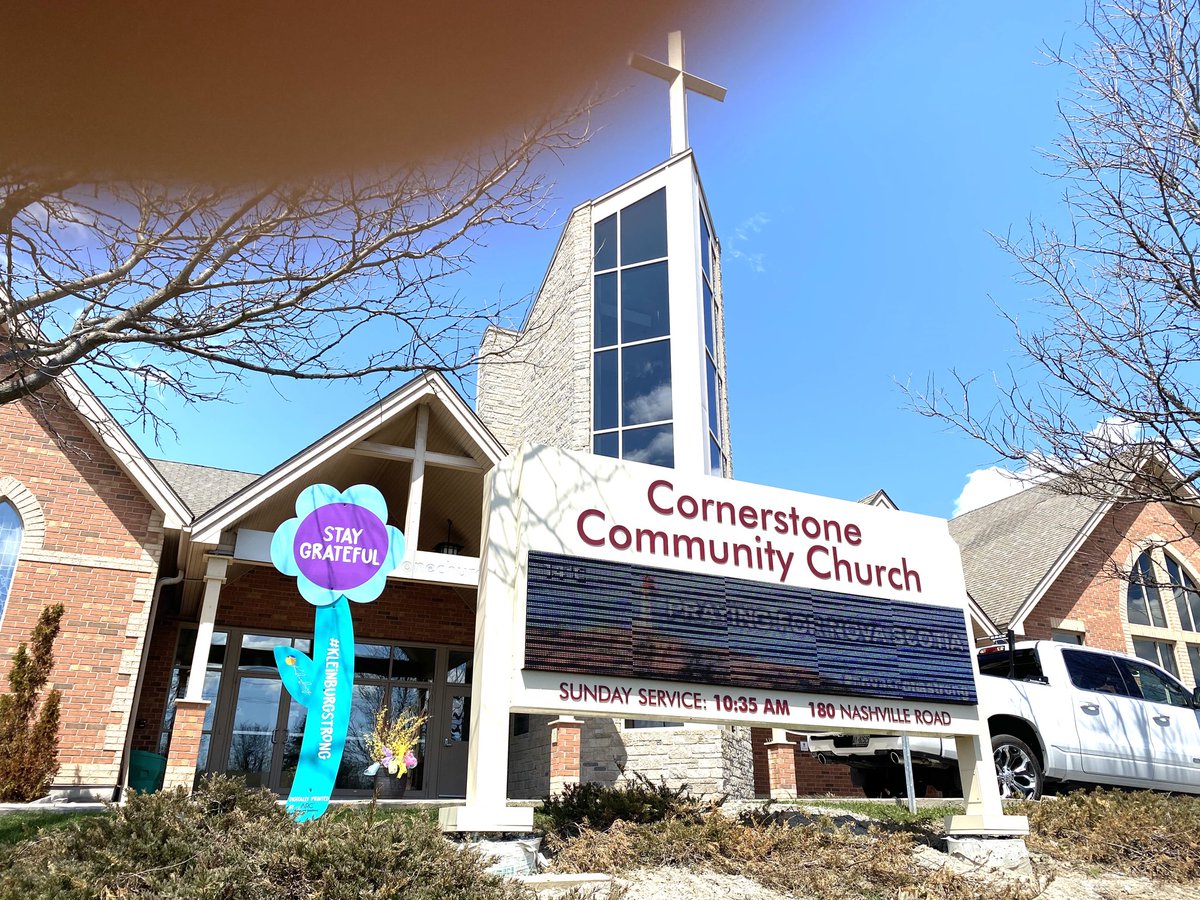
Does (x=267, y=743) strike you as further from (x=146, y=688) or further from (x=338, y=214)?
(x=338, y=214)

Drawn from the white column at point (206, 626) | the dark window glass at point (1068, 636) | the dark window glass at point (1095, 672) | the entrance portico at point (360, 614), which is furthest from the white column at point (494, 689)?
the dark window glass at point (1068, 636)

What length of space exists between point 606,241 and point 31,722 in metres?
13.4

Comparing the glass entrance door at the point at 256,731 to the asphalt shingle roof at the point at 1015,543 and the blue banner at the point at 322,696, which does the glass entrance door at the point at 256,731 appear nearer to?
the blue banner at the point at 322,696

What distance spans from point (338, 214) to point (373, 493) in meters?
8.92

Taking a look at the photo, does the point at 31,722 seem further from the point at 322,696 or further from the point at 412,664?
the point at 412,664

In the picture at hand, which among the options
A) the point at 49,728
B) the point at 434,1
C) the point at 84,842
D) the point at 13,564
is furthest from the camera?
the point at 13,564

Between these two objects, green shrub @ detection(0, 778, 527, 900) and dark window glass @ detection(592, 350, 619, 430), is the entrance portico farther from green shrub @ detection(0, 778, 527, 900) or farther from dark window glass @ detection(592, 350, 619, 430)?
green shrub @ detection(0, 778, 527, 900)

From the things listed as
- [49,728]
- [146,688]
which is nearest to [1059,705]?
[49,728]

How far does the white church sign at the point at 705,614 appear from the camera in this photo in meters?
7.59

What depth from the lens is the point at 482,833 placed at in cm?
706

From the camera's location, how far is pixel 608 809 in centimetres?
839

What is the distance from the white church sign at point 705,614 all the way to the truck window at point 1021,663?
2.98 meters

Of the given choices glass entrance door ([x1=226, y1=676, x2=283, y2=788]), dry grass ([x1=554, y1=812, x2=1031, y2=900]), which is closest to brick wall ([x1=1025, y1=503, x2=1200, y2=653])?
dry grass ([x1=554, y1=812, x2=1031, y2=900])

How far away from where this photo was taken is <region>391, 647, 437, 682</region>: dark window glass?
55.1ft
